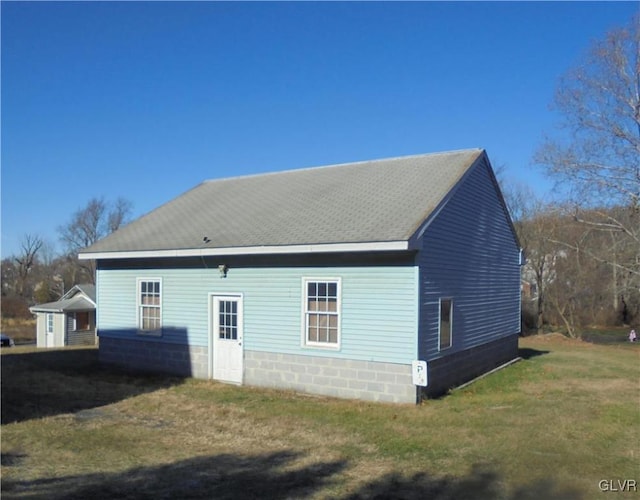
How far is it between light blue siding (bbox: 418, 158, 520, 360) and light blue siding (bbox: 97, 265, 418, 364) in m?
0.52

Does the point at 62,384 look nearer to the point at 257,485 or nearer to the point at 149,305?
the point at 149,305

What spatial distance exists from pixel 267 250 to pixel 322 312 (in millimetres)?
1781

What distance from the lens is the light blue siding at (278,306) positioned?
1101 centimetres

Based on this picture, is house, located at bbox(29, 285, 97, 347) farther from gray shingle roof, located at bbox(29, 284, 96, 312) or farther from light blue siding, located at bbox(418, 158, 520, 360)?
light blue siding, located at bbox(418, 158, 520, 360)

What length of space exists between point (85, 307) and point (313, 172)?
73.1 feet

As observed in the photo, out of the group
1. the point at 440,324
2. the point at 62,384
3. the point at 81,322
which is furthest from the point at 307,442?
the point at 81,322

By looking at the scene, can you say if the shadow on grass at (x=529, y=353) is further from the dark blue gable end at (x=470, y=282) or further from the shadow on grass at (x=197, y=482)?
the shadow on grass at (x=197, y=482)

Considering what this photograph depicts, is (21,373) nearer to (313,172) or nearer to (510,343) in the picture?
(313,172)

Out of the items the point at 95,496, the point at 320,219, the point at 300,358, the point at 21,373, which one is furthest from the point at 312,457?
the point at 21,373

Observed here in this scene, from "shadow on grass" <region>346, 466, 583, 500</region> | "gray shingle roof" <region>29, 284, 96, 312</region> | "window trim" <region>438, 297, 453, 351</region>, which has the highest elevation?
"window trim" <region>438, 297, 453, 351</region>

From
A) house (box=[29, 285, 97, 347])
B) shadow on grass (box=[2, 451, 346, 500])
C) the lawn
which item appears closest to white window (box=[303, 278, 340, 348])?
the lawn

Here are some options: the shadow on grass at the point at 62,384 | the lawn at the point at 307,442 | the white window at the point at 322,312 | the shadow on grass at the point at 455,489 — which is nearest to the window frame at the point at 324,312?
the white window at the point at 322,312

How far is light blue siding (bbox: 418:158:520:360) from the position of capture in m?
11.5

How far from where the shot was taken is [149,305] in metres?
15.1
